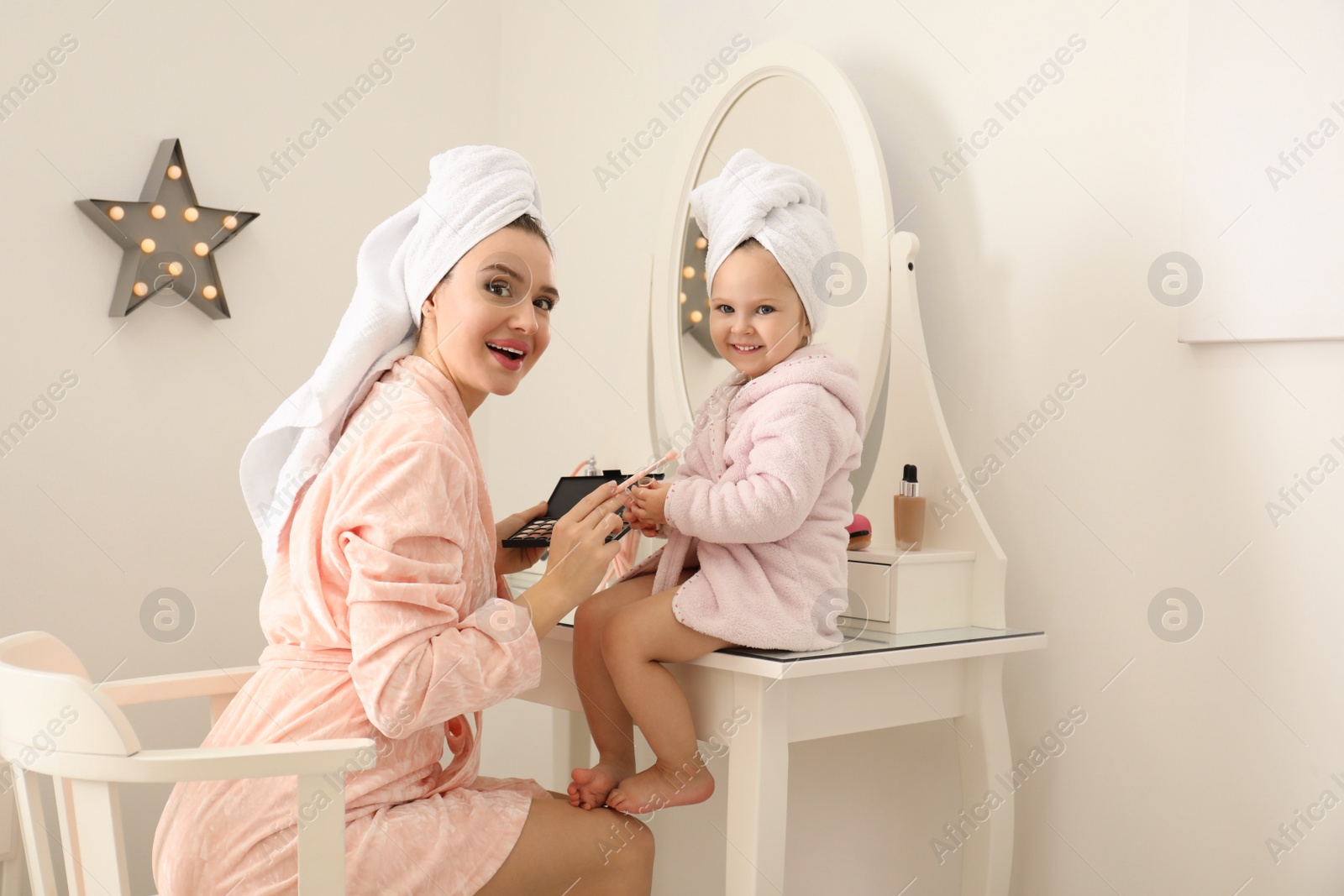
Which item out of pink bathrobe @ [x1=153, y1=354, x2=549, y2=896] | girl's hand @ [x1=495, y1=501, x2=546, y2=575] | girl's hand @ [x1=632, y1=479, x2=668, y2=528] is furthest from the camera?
girl's hand @ [x1=495, y1=501, x2=546, y2=575]

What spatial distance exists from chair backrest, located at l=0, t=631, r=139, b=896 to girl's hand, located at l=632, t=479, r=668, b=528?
61cm

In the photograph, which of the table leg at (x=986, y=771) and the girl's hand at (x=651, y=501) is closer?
the girl's hand at (x=651, y=501)

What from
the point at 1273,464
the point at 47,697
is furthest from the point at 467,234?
the point at 1273,464

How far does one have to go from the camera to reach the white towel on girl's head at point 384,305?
117 centimetres

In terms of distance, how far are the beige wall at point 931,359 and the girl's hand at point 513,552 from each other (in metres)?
0.46

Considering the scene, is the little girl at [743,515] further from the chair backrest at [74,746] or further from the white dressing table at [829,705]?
the chair backrest at [74,746]

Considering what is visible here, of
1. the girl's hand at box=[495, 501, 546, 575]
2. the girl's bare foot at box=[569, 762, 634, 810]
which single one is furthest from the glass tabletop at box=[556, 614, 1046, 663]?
the girl's bare foot at box=[569, 762, 634, 810]

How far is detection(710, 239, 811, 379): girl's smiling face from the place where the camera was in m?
1.32

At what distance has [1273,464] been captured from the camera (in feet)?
4.28

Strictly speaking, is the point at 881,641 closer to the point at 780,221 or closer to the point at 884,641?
the point at 884,641

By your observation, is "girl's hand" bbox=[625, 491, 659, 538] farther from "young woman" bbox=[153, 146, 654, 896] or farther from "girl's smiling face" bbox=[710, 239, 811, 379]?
"girl's smiling face" bbox=[710, 239, 811, 379]

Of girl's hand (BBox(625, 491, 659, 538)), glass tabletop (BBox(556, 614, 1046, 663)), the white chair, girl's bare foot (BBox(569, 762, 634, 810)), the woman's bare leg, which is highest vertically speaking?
girl's hand (BBox(625, 491, 659, 538))

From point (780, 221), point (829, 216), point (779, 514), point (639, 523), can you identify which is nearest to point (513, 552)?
point (639, 523)

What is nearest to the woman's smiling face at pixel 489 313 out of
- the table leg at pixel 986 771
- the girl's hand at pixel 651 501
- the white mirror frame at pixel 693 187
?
the girl's hand at pixel 651 501
